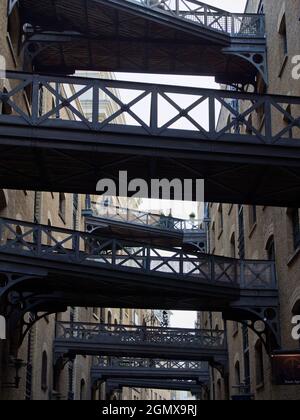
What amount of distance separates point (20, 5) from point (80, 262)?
7.56m

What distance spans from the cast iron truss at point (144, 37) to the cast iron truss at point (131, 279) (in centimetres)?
566

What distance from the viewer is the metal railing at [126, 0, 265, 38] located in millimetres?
21609

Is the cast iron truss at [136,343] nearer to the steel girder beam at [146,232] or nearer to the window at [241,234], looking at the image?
the window at [241,234]

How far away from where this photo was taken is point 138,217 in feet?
117

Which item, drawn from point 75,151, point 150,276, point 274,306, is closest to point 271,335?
point 274,306

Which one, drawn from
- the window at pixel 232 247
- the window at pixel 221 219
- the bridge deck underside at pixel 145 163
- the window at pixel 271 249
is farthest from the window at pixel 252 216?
the bridge deck underside at pixel 145 163

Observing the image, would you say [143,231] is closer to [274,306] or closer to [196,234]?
[196,234]

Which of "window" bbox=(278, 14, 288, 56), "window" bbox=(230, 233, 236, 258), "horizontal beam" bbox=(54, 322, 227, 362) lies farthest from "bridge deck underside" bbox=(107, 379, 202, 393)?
"window" bbox=(278, 14, 288, 56)

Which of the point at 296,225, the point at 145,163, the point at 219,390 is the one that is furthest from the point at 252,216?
the point at 219,390

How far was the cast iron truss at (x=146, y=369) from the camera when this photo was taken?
3419cm

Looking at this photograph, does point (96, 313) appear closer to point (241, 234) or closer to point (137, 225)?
point (137, 225)

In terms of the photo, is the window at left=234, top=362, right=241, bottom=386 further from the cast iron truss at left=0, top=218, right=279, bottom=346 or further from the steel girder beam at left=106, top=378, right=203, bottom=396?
the steel girder beam at left=106, top=378, right=203, bottom=396

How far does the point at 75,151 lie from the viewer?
45.9ft
